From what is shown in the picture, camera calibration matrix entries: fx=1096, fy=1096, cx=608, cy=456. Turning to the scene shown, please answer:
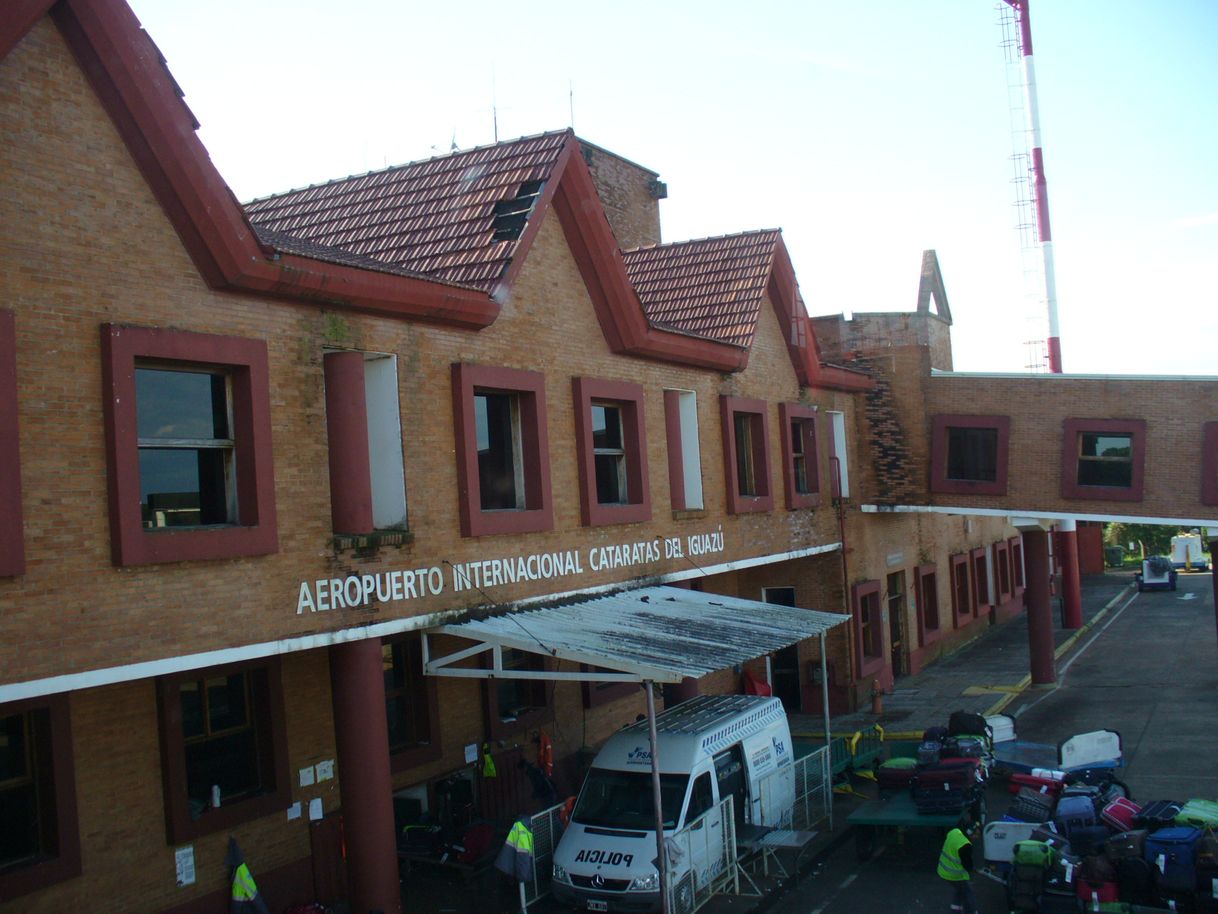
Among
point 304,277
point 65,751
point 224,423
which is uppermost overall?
point 304,277

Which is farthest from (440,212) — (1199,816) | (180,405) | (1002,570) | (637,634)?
(1002,570)

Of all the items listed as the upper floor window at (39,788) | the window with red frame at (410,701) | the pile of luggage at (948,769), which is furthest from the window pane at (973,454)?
the upper floor window at (39,788)

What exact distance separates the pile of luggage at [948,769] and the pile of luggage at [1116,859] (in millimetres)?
980

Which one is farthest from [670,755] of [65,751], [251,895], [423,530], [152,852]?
[65,751]

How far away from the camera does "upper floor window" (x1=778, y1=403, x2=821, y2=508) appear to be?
22.8 m

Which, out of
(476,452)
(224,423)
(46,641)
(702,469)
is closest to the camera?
(46,641)

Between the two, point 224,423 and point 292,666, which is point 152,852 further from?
point 224,423

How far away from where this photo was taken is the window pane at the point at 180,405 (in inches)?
412

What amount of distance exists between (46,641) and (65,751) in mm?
2621

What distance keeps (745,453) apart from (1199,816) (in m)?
10.9

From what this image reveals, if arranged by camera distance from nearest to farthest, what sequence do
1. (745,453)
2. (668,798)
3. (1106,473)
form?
(668,798) → (745,453) → (1106,473)

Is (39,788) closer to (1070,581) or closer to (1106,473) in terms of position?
(1106,473)

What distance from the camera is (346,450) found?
12086 millimetres

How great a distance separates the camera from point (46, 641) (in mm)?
9031
